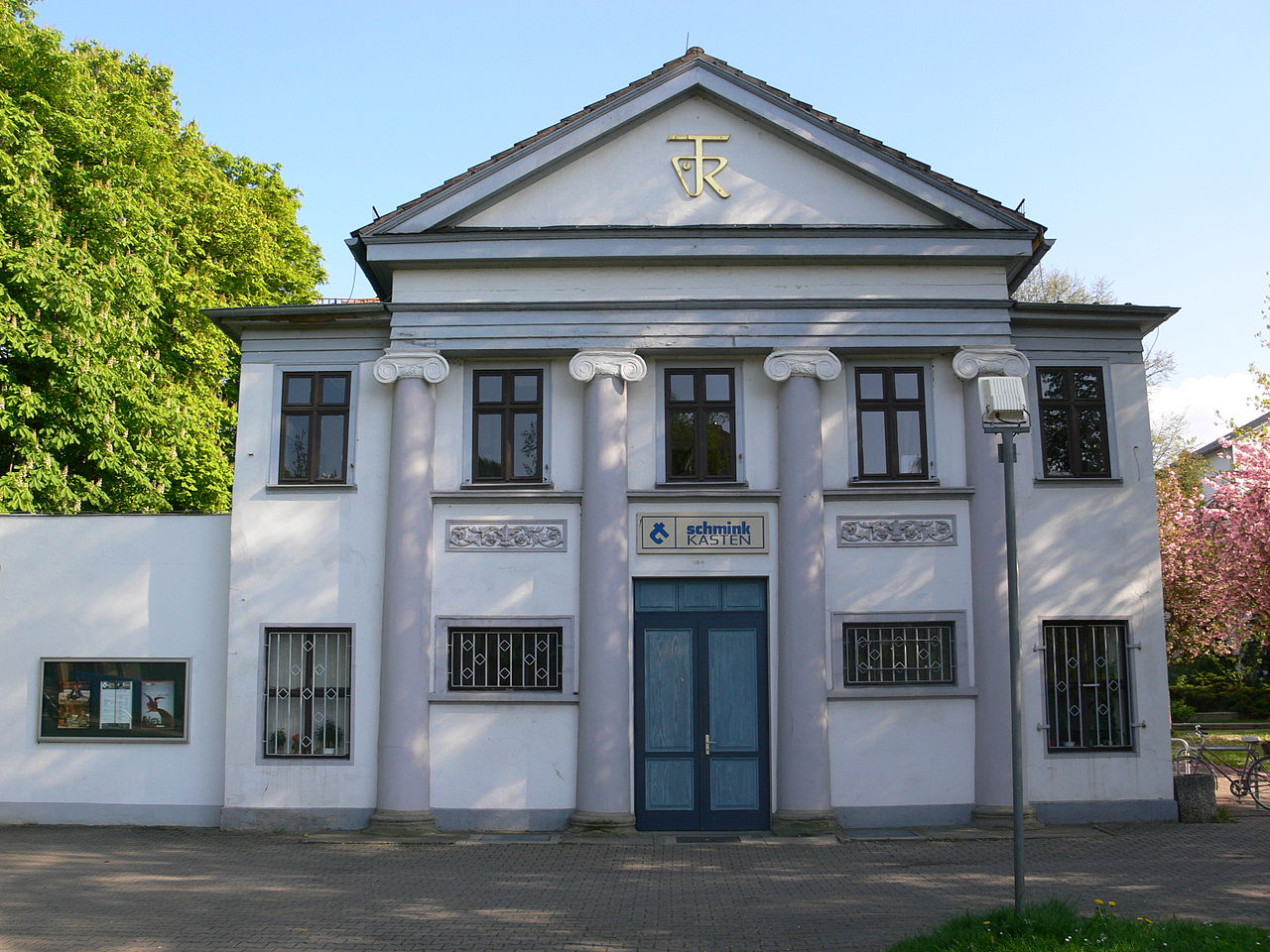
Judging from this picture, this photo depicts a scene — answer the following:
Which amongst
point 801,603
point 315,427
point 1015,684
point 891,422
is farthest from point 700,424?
point 1015,684

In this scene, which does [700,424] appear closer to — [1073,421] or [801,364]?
[801,364]

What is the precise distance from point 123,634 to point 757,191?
9.81 metres

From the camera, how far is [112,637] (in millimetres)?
14312

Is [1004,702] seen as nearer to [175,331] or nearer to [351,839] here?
[351,839]

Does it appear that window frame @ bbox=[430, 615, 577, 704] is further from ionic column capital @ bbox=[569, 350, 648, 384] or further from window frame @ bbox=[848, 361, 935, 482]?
window frame @ bbox=[848, 361, 935, 482]

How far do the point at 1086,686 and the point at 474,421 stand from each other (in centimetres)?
826

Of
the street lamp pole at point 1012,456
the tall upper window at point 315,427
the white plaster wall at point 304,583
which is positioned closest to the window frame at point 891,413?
the street lamp pole at point 1012,456

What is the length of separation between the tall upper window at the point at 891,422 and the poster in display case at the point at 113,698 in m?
9.01

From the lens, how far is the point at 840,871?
11.0 metres

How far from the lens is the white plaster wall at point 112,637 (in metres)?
14.0

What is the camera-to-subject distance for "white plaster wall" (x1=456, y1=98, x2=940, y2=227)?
46.9ft

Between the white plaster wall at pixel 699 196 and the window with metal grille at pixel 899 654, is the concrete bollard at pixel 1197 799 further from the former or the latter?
the white plaster wall at pixel 699 196

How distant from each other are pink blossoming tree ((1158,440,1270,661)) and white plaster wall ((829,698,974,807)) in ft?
40.4

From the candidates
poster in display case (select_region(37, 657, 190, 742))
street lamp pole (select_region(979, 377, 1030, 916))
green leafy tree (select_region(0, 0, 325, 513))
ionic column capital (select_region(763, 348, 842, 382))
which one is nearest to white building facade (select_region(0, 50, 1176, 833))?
ionic column capital (select_region(763, 348, 842, 382))
